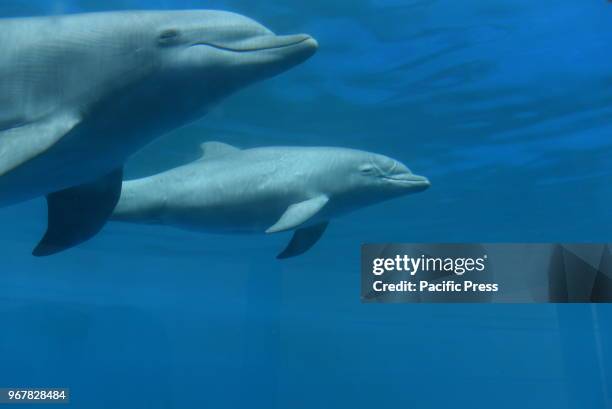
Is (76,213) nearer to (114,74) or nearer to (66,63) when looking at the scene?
(66,63)

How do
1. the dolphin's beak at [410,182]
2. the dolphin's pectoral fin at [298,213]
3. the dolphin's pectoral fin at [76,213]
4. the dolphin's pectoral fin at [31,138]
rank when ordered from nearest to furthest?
the dolphin's pectoral fin at [31,138] → the dolphin's pectoral fin at [76,213] → the dolphin's pectoral fin at [298,213] → the dolphin's beak at [410,182]

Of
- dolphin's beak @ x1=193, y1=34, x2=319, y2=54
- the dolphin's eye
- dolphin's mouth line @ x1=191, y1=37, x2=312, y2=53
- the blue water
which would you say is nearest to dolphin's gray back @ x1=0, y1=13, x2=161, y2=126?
the dolphin's eye

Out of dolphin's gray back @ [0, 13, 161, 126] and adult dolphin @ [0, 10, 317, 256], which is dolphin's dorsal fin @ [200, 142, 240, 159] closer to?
adult dolphin @ [0, 10, 317, 256]

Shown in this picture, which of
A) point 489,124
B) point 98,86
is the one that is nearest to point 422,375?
point 489,124

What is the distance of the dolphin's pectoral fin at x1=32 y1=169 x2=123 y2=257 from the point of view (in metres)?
5.20

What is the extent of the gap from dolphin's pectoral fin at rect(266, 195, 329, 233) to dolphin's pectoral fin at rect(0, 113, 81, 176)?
2.69 m

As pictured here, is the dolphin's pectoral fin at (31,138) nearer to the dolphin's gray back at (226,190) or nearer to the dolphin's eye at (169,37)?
the dolphin's eye at (169,37)

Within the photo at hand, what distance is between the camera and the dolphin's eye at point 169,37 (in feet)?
13.0

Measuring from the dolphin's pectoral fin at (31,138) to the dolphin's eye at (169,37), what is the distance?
28.7 inches

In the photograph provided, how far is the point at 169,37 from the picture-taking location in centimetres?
398

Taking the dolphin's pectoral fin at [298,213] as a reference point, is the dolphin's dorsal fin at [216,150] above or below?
above

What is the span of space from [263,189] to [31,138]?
3263mm

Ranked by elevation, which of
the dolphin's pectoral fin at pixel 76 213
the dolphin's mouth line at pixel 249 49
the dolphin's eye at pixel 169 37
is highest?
the dolphin's eye at pixel 169 37

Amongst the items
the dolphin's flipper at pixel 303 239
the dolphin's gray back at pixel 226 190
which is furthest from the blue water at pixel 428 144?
the dolphin's gray back at pixel 226 190
